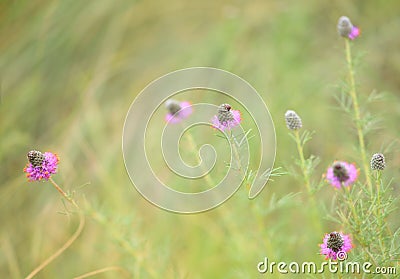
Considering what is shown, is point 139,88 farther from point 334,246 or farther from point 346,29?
point 334,246

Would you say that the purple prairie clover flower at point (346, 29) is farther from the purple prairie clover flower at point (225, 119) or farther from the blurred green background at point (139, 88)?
the blurred green background at point (139, 88)

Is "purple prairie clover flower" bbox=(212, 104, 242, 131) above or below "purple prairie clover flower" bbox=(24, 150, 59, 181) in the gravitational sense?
above

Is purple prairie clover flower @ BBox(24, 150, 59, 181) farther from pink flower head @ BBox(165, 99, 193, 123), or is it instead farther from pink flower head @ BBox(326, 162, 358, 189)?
pink flower head @ BBox(326, 162, 358, 189)

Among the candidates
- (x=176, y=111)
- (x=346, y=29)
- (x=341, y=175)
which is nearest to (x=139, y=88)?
(x=176, y=111)

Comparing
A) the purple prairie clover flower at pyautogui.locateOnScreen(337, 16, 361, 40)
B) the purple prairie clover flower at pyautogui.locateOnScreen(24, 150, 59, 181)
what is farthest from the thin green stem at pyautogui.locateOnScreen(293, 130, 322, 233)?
the purple prairie clover flower at pyautogui.locateOnScreen(24, 150, 59, 181)

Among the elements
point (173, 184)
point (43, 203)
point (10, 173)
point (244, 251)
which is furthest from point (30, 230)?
point (244, 251)

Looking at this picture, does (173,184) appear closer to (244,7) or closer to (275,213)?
(275,213)

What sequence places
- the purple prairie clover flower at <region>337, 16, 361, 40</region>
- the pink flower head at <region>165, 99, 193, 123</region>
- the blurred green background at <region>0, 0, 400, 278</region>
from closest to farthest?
the purple prairie clover flower at <region>337, 16, 361, 40</region>
the pink flower head at <region>165, 99, 193, 123</region>
the blurred green background at <region>0, 0, 400, 278</region>

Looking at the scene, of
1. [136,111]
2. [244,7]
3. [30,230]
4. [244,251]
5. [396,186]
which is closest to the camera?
[244,251]
